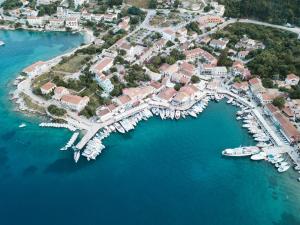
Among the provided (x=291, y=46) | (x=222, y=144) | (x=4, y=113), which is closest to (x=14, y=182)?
(x=4, y=113)

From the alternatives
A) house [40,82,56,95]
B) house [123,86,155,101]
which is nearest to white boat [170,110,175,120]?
house [123,86,155,101]

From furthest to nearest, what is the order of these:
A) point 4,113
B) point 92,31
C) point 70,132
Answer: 1. point 92,31
2. point 4,113
3. point 70,132

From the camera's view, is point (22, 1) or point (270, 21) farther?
point (22, 1)

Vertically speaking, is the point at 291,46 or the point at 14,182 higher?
the point at 291,46

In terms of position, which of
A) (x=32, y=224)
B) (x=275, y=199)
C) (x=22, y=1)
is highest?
(x=22, y=1)

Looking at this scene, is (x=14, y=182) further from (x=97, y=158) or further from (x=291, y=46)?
(x=291, y=46)

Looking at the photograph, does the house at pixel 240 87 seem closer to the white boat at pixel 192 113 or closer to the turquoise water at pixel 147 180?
the turquoise water at pixel 147 180

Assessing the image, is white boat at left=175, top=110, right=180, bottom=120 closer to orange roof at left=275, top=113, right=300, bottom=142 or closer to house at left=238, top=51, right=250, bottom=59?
orange roof at left=275, top=113, right=300, bottom=142
